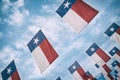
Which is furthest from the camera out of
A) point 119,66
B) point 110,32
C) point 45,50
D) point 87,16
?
point 119,66

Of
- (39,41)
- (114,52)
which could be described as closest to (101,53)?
(114,52)

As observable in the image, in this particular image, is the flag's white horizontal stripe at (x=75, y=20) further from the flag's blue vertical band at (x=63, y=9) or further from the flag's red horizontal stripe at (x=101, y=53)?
the flag's red horizontal stripe at (x=101, y=53)

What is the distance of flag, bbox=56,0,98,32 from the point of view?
7.97 m

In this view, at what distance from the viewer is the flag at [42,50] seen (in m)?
8.50

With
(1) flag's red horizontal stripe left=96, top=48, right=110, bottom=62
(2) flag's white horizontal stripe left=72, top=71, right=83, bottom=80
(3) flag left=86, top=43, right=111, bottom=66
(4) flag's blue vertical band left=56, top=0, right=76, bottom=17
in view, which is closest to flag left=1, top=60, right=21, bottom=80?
(4) flag's blue vertical band left=56, top=0, right=76, bottom=17

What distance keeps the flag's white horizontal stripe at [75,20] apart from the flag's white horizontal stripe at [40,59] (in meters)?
1.99

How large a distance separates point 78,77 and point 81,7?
8.94 metres

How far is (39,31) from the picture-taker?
906 centimetres

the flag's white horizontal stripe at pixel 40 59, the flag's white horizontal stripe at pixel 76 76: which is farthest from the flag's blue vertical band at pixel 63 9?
the flag's white horizontal stripe at pixel 76 76

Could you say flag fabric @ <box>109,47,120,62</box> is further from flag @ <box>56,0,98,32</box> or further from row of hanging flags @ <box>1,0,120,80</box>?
flag @ <box>56,0,98,32</box>

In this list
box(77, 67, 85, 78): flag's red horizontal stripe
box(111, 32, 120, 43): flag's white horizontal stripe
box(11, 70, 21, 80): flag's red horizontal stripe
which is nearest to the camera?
box(11, 70, 21, 80): flag's red horizontal stripe

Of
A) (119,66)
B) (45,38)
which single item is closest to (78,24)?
(45,38)

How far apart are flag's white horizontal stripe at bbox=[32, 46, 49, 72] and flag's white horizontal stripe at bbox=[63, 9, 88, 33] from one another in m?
1.99

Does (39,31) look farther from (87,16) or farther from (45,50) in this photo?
(87,16)
